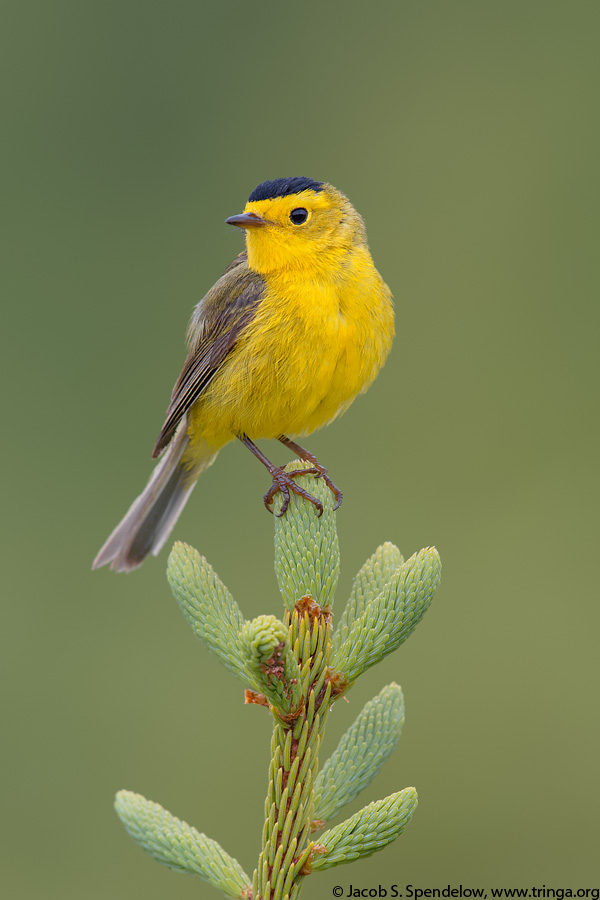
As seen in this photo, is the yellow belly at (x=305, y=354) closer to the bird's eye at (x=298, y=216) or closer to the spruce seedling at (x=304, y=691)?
the bird's eye at (x=298, y=216)

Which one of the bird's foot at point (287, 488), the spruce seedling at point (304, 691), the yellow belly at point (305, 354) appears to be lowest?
the spruce seedling at point (304, 691)

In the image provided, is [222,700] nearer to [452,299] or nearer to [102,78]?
[452,299]

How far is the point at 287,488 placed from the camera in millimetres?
2932

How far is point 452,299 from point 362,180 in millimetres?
1085

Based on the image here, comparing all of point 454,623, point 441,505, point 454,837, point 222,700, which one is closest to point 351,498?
point 441,505

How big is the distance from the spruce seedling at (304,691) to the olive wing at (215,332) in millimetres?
1549

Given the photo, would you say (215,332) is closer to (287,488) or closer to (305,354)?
(305,354)

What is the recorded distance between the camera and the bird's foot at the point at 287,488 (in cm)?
260

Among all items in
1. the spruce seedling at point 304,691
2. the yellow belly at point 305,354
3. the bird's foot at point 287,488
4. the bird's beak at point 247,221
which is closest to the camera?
the spruce seedling at point 304,691

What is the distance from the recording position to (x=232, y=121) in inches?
281

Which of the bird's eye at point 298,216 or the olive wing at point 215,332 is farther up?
the bird's eye at point 298,216

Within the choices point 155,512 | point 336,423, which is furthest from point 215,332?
point 336,423

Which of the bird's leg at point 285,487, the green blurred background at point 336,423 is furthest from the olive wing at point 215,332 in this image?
the green blurred background at point 336,423

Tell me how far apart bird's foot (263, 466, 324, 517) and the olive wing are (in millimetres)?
728
